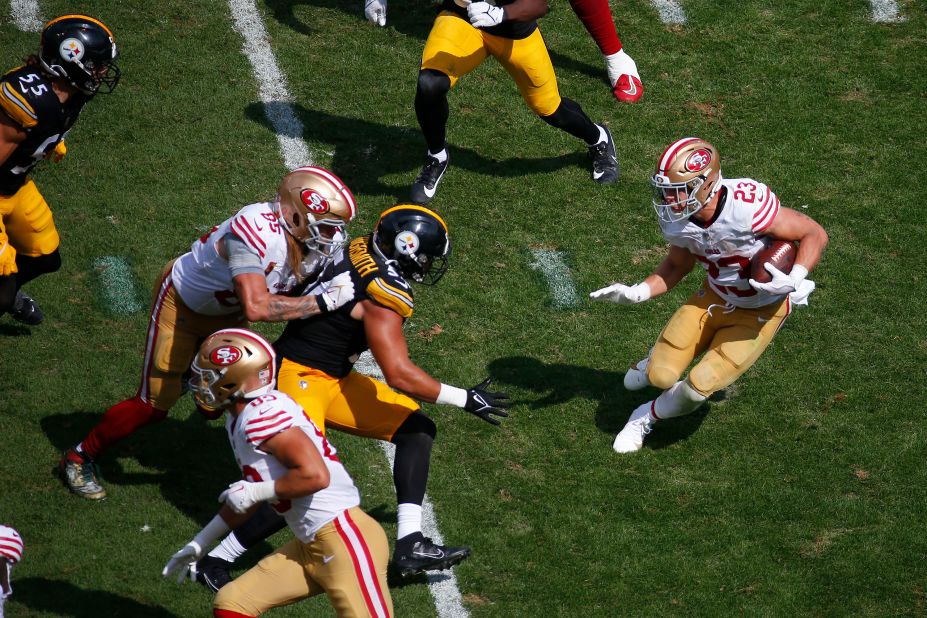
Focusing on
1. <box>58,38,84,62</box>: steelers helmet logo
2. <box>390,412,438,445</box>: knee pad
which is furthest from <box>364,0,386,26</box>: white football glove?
<box>390,412,438,445</box>: knee pad

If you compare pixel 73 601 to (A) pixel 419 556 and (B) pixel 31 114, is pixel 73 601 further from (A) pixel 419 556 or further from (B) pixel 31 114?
(B) pixel 31 114

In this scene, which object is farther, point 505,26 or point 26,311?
point 505,26

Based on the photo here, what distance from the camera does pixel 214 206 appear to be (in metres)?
6.99

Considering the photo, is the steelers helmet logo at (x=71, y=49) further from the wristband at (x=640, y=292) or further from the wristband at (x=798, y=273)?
the wristband at (x=798, y=273)

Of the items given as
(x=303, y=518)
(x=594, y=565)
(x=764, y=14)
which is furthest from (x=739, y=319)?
(x=764, y=14)

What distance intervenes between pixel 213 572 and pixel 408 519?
34.8 inches

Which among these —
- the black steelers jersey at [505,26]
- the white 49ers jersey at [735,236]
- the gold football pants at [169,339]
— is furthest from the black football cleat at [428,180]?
the gold football pants at [169,339]

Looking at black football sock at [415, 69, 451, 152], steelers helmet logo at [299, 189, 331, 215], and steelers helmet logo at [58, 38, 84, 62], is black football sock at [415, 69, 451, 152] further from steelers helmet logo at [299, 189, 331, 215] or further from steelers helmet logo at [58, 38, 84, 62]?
steelers helmet logo at [299, 189, 331, 215]

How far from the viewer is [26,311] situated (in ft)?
20.1

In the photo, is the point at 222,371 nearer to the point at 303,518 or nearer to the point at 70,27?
the point at 303,518

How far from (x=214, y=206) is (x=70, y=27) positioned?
1.76 meters

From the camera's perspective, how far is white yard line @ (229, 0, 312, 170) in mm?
7446

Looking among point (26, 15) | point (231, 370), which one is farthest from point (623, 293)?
point (26, 15)

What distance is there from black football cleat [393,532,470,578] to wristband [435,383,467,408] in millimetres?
612
